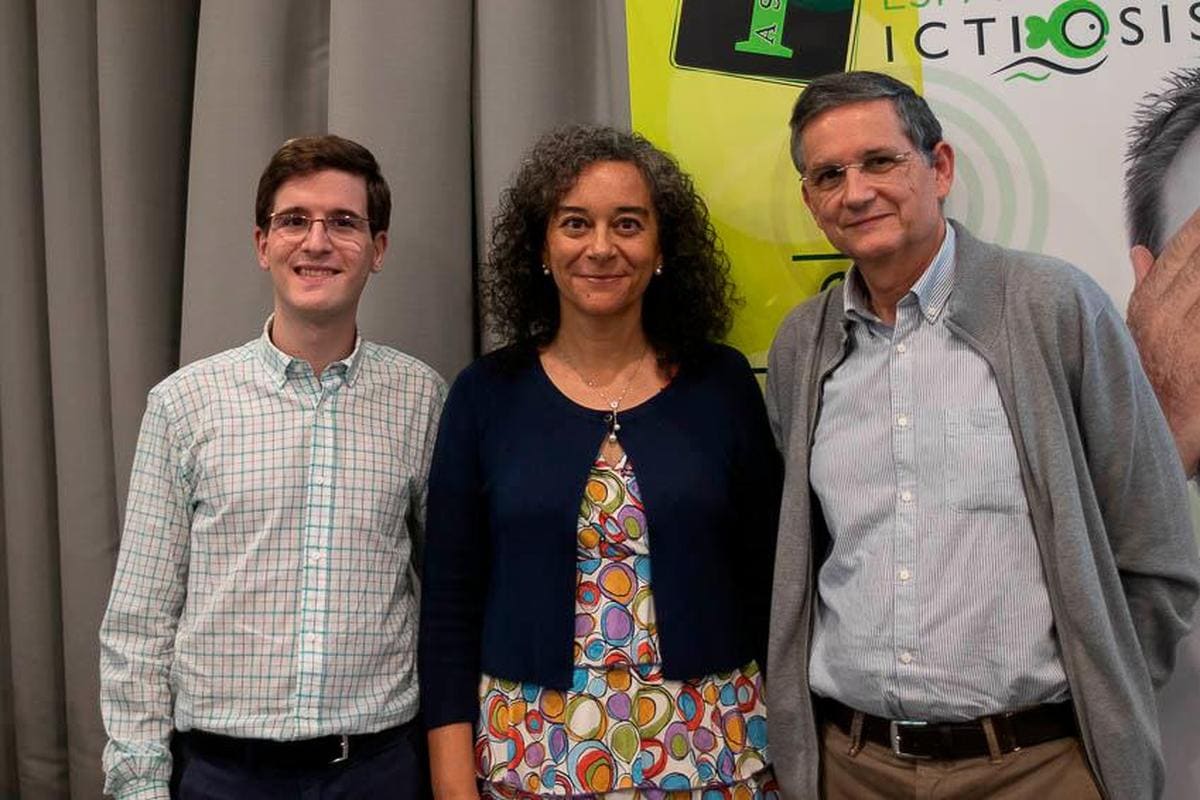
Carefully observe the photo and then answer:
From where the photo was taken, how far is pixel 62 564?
7.38 feet

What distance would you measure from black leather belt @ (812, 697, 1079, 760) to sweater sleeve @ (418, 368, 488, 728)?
0.61m

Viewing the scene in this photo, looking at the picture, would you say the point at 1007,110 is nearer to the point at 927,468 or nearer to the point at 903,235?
the point at 903,235

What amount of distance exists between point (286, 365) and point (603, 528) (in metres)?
0.53

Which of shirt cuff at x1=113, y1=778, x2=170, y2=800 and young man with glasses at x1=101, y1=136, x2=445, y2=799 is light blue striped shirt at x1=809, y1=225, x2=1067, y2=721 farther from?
shirt cuff at x1=113, y1=778, x2=170, y2=800

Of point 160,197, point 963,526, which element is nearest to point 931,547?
point 963,526

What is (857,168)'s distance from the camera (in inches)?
55.6

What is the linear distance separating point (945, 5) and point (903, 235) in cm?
57

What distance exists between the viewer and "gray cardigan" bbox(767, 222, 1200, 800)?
1301 mm

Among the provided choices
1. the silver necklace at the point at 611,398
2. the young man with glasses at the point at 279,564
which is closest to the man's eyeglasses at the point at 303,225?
the young man with glasses at the point at 279,564

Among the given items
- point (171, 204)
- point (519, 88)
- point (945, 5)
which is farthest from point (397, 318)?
point (945, 5)

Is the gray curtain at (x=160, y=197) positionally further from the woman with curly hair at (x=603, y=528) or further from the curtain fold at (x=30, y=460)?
the woman with curly hair at (x=603, y=528)

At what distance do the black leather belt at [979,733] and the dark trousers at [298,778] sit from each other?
0.70 m

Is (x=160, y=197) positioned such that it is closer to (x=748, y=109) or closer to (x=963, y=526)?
(x=748, y=109)

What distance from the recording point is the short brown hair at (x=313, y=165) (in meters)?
1.55
